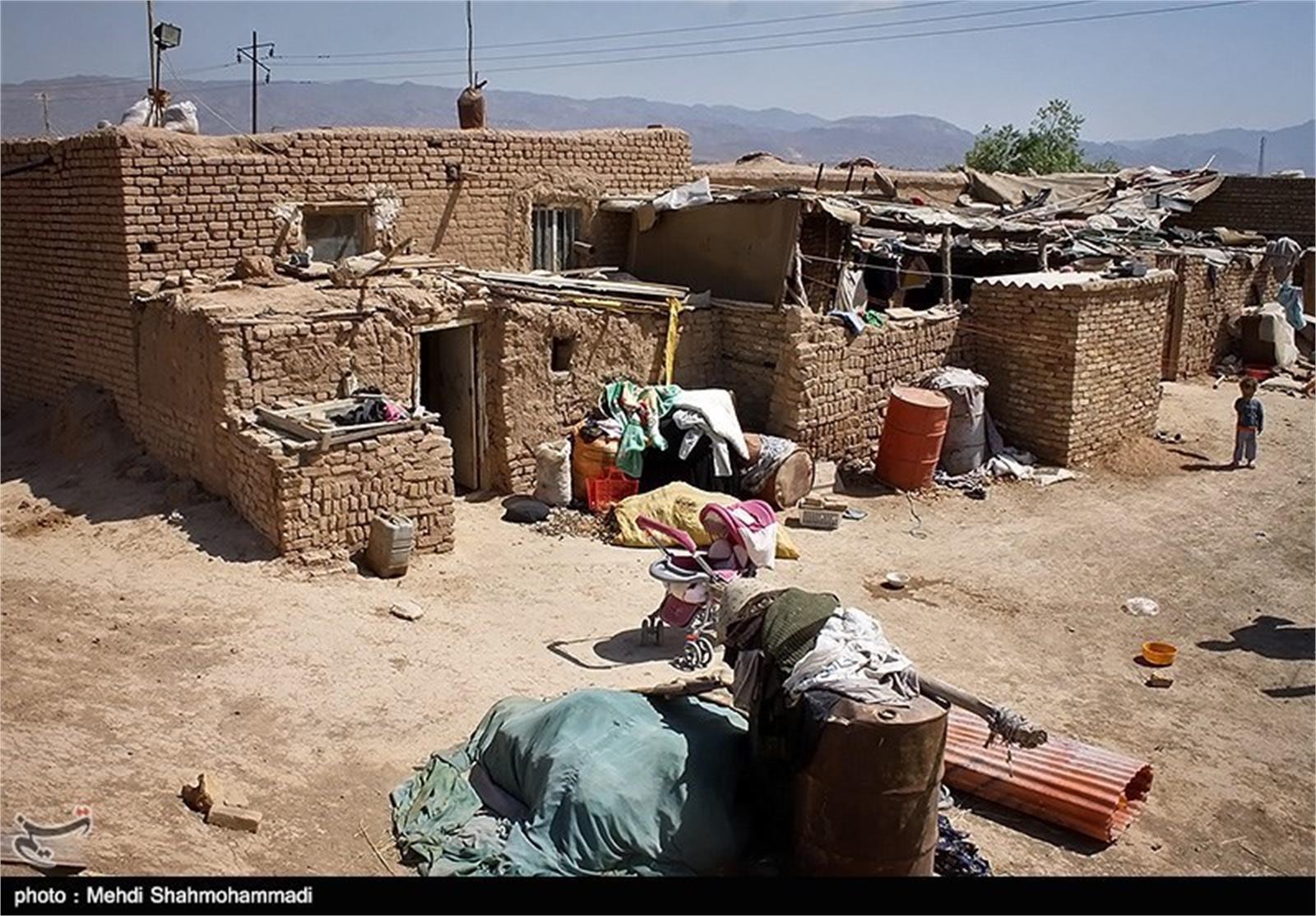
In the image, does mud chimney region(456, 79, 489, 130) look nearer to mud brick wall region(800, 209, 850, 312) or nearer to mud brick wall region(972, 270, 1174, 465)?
mud brick wall region(800, 209, 850, 312)

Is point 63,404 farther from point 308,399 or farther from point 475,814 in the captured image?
point 475,814

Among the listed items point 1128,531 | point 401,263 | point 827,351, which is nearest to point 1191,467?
point 1128,531

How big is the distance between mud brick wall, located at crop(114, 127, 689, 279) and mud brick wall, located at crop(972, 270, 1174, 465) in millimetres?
4710

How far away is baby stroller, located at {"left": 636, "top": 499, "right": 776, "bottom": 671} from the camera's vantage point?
8.33 metres

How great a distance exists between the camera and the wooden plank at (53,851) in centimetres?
511

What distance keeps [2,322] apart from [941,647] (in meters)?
10.6

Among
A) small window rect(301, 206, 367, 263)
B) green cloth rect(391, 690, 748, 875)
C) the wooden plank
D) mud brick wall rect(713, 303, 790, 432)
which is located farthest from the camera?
mud brick wall rect(713, 303, 790, 432)

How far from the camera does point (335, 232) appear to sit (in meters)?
12.5

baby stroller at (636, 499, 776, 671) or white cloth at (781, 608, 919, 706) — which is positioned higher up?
white cloth at (781, 608, 919, 706)

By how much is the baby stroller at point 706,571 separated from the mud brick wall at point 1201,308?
39.4 ft

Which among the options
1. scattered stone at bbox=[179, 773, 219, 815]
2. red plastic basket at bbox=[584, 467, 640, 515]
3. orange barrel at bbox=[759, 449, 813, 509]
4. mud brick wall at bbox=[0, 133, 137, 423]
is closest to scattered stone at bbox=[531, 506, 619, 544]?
red plastic basket at bbox=[584, 467, 640, 515]

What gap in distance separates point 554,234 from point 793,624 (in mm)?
9563

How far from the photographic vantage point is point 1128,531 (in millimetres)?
12047

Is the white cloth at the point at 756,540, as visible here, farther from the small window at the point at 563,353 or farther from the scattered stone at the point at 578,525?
the small window at the point at 563,353
